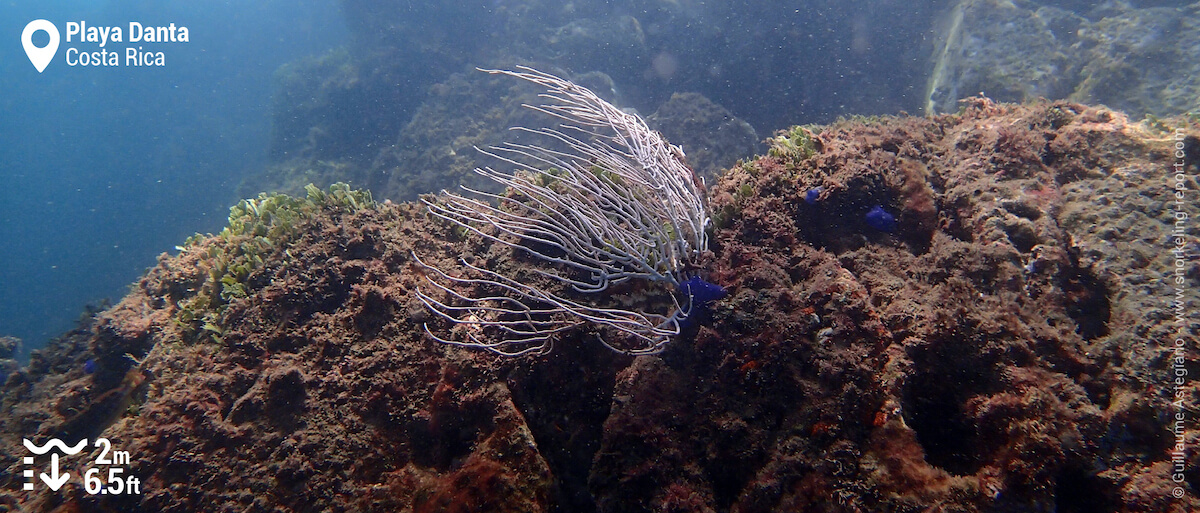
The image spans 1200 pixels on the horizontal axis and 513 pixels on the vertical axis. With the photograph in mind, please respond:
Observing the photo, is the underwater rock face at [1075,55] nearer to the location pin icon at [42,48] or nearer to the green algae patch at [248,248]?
the green algae patch at [248,248]

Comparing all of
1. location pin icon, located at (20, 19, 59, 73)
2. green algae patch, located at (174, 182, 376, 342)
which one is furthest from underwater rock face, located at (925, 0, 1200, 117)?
location pin icon, located at (20, 19, 59, 73)

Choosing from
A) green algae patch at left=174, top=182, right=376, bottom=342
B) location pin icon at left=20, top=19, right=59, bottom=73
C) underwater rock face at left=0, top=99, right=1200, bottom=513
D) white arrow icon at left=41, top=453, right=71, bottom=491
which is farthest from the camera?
location pin icon at left=20, top=19, right=59, bottom=73

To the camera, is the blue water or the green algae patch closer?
the green algae patch

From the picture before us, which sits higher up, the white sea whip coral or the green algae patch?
the green algae patch

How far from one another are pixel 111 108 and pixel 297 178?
1844 inches

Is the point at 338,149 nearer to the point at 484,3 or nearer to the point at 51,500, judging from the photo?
the point at 484,3

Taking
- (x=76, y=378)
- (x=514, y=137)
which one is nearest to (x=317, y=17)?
(x=514, y=137)

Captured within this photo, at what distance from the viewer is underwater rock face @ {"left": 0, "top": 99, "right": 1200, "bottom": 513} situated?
83.0 inches

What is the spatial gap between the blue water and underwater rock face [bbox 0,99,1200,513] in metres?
30.3

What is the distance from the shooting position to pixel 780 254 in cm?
303

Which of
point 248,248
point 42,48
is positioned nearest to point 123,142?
point 42,48

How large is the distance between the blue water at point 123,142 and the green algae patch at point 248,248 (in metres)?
28.1

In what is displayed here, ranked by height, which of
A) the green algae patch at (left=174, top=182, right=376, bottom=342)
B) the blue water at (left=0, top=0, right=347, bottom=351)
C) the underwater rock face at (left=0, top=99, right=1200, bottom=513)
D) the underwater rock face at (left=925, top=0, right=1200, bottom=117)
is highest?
the blue water at (left=0, top=0, right=347, bottom=351)

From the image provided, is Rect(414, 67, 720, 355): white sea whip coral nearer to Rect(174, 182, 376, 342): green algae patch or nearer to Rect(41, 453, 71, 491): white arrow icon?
Rect(174, 182, 376, 342): green algae patch
